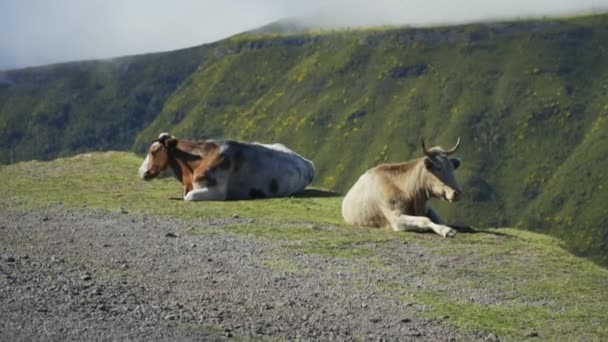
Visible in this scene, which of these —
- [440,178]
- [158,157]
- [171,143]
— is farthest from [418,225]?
[158,157]

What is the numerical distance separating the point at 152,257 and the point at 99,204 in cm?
970

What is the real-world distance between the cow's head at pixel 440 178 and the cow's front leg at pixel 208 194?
25.4 ft

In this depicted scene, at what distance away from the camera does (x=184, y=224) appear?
22547 millimetres

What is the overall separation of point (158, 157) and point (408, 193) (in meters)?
10.5

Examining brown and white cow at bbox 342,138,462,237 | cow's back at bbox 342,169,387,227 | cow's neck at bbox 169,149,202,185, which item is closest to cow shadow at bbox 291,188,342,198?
cow's neck at bbox 169,149,202,185

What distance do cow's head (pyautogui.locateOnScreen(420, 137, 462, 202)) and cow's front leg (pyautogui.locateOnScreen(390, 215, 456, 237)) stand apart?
0.73m

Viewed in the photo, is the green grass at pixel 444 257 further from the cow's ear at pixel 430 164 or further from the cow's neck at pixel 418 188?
the cow's ear at pixel 430 164

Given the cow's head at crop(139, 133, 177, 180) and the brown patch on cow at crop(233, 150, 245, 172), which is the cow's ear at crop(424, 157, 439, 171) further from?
the cow's head at crop(139, 133, 177, 180)

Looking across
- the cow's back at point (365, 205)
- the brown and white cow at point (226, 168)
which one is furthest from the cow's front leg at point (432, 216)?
the brown and white cow at point (226, 168)

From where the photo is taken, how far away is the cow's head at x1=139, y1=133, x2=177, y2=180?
99.8ft

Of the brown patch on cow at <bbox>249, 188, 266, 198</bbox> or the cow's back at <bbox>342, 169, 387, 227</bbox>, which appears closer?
the cow's back at <bbox>342, 169, 387, 227</bbox>

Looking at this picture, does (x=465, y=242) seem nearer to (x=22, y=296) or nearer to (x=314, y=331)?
(x=314, y=331)

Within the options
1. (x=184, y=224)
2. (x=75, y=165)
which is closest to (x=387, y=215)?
(x=184, y=224)

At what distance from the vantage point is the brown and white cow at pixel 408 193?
23062mm
